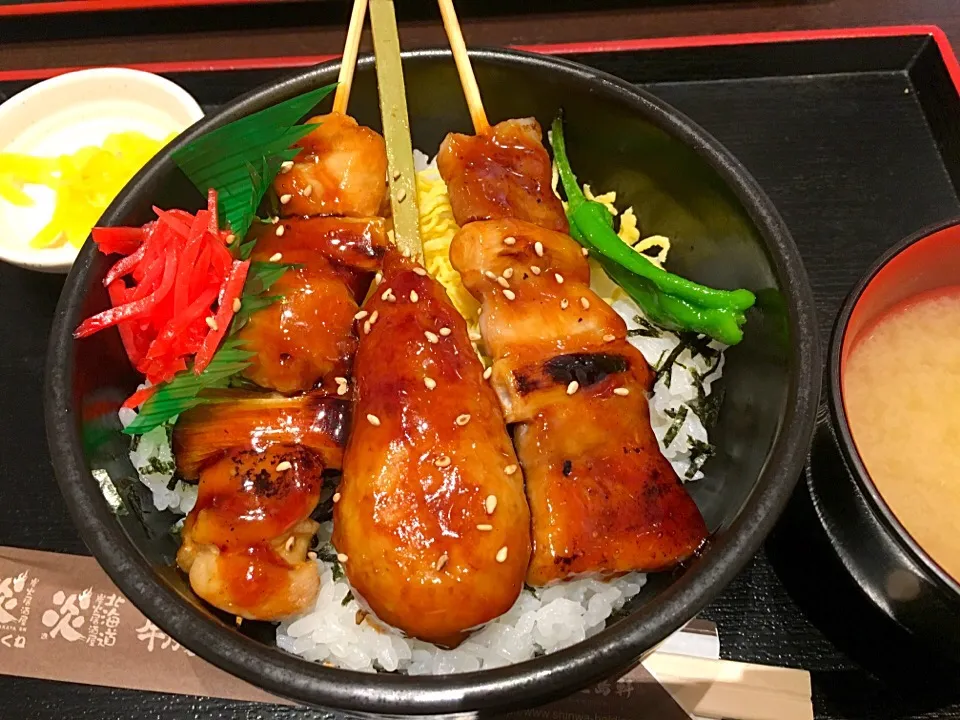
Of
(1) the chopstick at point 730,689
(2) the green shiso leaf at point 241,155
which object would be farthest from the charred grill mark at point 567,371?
(2) the green shiso leaf at point 241,155

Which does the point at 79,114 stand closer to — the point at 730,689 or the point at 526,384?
the point at 526,384

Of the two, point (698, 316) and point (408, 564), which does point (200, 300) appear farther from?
point (698, 316)

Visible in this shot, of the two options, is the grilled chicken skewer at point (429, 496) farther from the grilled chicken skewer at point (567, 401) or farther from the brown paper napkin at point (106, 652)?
the brown paper napkin at point (106, 652)

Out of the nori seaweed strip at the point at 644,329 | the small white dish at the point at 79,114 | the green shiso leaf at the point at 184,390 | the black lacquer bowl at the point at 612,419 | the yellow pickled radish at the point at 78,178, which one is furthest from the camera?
the small white dish at the point at 79,114

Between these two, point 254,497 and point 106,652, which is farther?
point 106,652

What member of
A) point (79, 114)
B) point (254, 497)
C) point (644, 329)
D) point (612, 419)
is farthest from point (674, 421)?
point (79, 114)

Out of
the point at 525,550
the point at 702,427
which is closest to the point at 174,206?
the point at 525,550

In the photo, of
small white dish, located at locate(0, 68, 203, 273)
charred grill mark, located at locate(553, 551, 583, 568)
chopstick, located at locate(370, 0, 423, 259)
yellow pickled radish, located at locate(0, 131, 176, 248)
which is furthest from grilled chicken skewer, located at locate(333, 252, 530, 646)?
small white dish, located at locate(0, 68, 203, 273)
